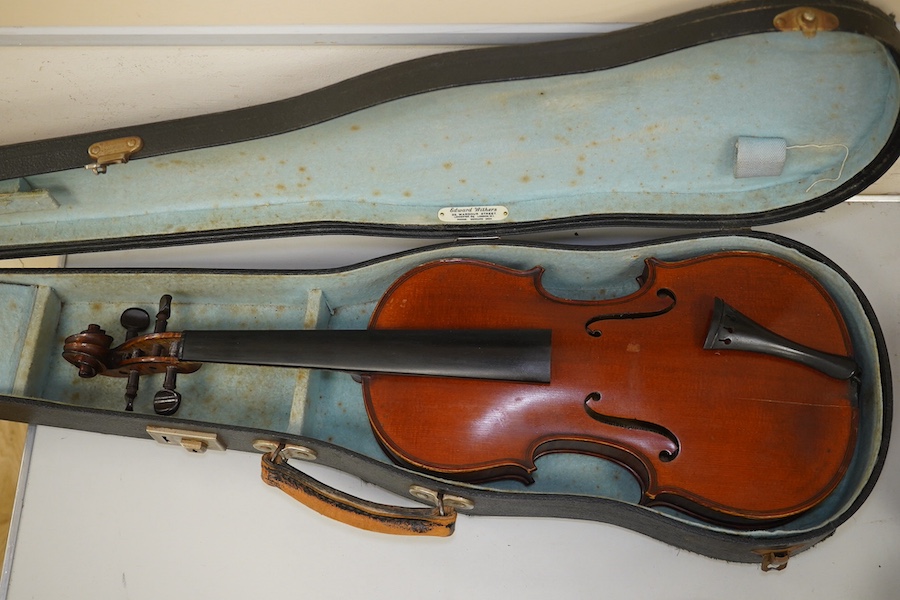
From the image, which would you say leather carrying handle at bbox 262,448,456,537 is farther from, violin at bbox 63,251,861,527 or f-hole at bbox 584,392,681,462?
f-hole at bbox 584,392,681,462

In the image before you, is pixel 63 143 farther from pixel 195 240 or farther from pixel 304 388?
pixel 304 388

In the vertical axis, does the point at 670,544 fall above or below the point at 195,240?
below

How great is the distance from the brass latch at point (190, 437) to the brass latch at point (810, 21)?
1.56 m

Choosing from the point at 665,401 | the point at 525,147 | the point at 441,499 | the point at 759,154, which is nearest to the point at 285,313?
the point at 441,499

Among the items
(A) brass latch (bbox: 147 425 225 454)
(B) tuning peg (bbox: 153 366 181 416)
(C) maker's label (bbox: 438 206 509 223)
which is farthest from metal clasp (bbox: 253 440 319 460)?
(C) maker's label (bbox: 438 206 509 223)

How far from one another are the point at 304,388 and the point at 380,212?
19.5 inches

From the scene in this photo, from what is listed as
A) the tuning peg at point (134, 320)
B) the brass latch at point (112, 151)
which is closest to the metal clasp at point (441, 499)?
the tuning peg at point (134, 320)

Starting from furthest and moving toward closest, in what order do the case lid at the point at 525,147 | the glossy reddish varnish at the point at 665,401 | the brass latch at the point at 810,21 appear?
the glossy reddish varnish at the point at 665,401, the case lid at the point at 525,147, the brass latch at the point at 810,21

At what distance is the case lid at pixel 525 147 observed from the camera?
1449mm

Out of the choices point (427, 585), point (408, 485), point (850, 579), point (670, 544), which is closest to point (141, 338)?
point (408, 485)

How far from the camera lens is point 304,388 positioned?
1806mm

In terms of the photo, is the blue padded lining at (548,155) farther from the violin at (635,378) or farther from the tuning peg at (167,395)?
the tuning peg at (167,395)

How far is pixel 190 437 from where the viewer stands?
1.75 meters

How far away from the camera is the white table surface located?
70.9 inches
